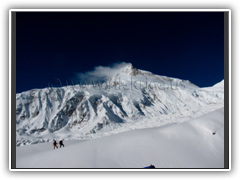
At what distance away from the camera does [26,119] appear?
3272 cm

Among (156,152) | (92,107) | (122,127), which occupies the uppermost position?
(156,152)

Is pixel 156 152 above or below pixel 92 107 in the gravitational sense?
above

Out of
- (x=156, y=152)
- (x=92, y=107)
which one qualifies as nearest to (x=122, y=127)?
(x=156, y=152)

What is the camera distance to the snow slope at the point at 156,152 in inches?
181

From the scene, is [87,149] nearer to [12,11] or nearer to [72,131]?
[12,11]

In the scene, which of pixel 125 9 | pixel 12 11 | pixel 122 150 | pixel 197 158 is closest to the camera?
pixel 12 11

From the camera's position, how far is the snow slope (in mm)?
4609

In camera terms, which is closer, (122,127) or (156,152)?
(156,152)

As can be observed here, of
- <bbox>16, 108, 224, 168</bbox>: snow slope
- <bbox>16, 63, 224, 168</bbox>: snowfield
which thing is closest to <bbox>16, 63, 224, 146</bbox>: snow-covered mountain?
<bbox>16, 63, 224, 168</bbox>: snowfield

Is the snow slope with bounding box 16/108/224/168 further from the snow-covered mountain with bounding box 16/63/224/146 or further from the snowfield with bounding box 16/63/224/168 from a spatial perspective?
the snow-covered mountain with bounding box 16/63/224/146

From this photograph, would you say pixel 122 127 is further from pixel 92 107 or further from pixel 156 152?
pixel 92 107

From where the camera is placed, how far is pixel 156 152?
16.8ft
